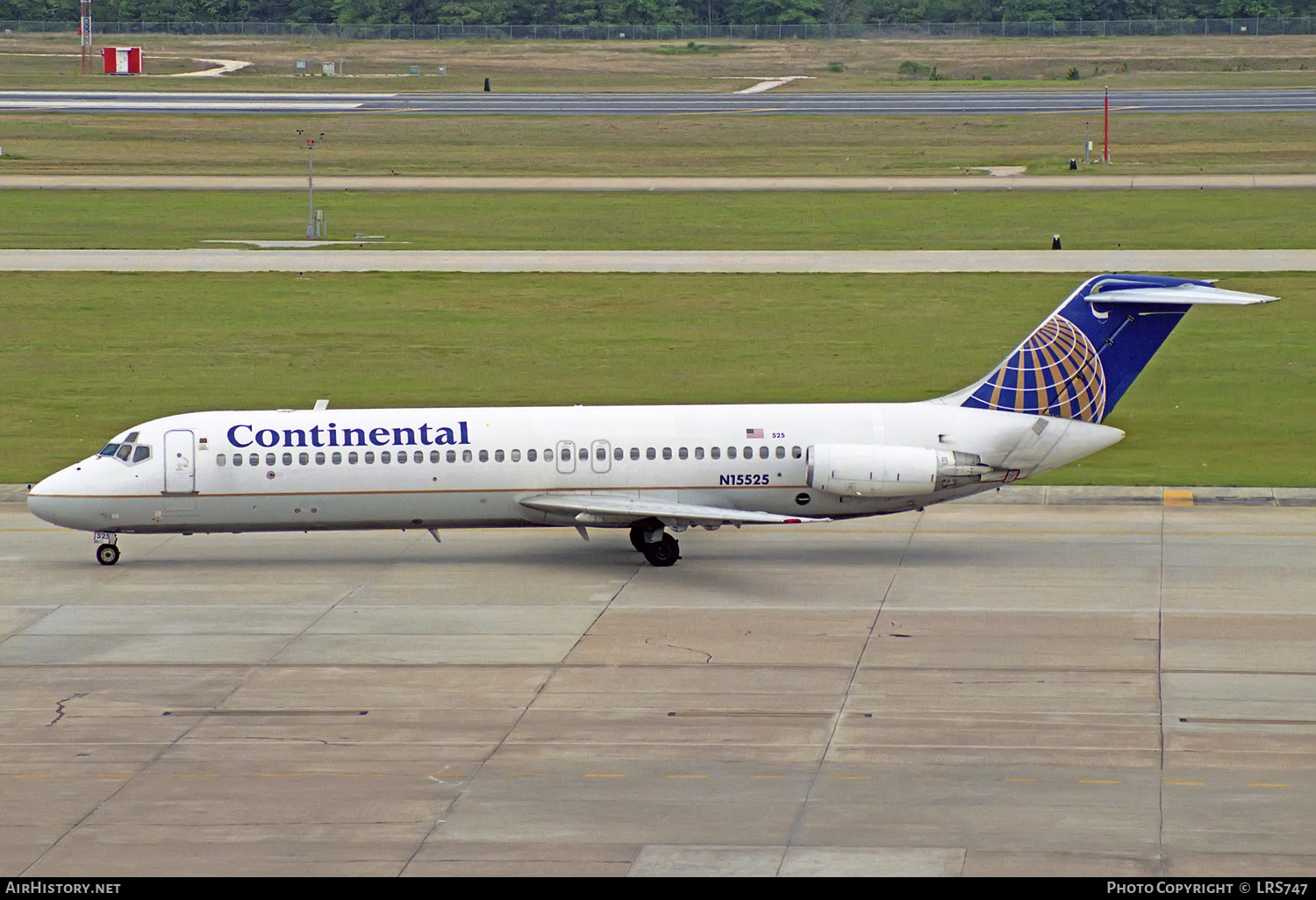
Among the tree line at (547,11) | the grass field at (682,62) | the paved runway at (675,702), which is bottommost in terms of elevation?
the paved runway at (675,702)

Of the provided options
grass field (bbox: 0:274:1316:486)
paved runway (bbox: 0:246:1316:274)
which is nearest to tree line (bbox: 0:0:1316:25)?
paved runway (bbox: 0:246:1316:274)

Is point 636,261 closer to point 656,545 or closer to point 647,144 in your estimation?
point 656,545

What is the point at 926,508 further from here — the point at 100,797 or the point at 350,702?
the point at 100,797

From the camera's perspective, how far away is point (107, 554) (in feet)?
116

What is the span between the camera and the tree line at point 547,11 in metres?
191

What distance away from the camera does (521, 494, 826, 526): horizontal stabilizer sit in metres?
32.5

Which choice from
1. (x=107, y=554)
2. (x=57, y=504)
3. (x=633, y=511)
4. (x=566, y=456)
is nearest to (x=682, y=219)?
(x=566, y=456)

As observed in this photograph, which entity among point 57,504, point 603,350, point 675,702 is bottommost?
point 675,702

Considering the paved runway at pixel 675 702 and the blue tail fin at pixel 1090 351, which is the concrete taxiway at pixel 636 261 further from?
the blue tail fin at pixel 1090 351

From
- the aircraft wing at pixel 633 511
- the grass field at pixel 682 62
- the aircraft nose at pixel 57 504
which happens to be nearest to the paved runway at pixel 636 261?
the aircraft nose at pixel 57 504

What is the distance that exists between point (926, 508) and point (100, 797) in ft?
73.0

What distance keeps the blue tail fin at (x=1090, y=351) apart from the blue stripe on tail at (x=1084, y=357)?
0.02 m

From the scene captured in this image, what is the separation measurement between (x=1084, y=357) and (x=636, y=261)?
134 feet

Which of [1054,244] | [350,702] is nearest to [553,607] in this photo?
[350,702]
